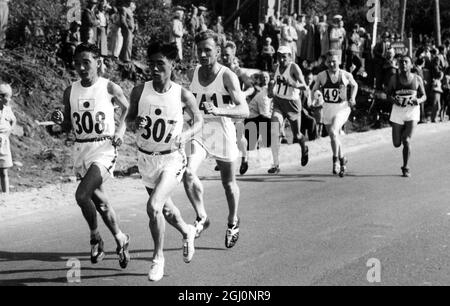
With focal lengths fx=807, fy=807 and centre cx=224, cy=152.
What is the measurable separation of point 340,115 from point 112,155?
6.91 meters

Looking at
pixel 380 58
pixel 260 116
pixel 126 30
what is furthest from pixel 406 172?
pixel 380 58

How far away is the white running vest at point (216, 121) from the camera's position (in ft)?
28.0

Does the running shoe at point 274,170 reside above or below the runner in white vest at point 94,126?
below

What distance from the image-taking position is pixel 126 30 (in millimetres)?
17688

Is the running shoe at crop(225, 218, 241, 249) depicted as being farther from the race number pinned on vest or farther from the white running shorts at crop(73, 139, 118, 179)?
the race number pinned on vest

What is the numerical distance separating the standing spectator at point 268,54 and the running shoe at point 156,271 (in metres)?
15.4

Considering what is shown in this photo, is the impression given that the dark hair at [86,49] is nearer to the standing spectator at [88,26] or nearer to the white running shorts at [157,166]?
the white running shorts at [157,166]

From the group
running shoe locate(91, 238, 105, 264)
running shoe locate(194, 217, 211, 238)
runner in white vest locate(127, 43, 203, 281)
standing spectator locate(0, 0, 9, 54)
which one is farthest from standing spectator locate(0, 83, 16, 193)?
runner in white vest locate(127, 43, 203, 281)

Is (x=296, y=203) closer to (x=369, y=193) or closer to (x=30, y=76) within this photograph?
(x=369, y=193)

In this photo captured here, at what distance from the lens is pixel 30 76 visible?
15.9 m

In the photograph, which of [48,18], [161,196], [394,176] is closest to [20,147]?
[48,18]

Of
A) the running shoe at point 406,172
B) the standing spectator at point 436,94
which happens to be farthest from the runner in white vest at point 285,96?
the standing spectator at point 436,94

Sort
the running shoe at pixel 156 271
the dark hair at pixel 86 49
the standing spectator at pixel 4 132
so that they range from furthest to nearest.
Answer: the standing spectator at pixel 4 132
the dark hair at pixel 86 49
the running shoe at pixel 156 271

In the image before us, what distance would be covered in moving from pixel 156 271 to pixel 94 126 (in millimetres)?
1647
